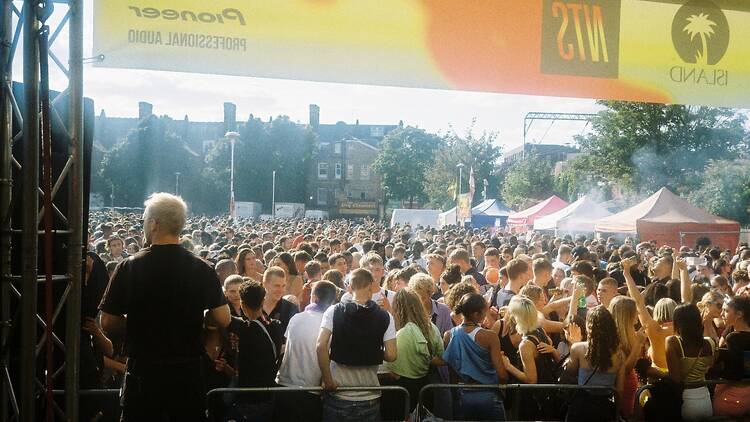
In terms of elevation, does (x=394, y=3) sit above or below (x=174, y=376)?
above

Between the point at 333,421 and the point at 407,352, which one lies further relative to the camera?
the point at 407,352

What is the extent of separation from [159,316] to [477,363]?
2.84m

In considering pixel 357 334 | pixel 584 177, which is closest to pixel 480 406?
pixel 357 334

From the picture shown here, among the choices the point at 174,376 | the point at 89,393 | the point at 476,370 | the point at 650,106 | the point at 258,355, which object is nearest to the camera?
the point at 174,376

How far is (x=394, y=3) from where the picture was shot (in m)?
5.75

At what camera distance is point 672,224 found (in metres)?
20.5

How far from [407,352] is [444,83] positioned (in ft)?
8.02

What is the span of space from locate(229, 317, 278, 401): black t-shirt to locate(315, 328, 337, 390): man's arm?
45cm

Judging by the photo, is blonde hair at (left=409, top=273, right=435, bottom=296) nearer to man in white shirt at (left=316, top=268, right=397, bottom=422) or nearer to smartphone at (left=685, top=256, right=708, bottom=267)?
man in white shirt at (left=316, top=268, right=397, bottom=422)

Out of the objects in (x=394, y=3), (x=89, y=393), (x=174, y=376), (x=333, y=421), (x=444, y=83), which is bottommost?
(x=333, y=421)

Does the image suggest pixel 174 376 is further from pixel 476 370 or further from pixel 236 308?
pixel 476 370

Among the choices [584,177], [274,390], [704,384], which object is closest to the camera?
[274,390]

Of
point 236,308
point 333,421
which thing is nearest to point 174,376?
point 333,421

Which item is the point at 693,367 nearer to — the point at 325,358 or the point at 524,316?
the point at 524,316
